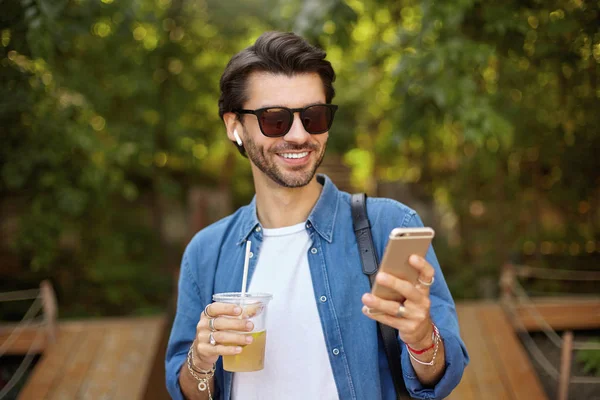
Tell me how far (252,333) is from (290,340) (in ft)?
0.74

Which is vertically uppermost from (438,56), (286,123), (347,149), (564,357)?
(438,56)

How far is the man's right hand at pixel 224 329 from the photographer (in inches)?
68.7

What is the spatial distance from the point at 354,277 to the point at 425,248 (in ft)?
1.77

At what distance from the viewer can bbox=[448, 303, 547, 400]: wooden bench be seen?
518 cm

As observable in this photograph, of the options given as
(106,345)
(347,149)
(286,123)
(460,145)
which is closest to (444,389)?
(286,123)

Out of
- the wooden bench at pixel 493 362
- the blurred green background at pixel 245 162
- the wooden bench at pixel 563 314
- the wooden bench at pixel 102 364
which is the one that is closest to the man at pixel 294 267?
the blurred green background at pixel 245 162

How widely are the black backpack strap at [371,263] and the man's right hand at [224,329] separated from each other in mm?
447

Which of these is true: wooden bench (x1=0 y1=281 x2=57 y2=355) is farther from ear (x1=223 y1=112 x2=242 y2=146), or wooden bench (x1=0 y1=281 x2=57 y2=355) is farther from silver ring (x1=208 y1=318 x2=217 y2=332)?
silver ring (x1=208 y1=318 x2=217 y2=332)

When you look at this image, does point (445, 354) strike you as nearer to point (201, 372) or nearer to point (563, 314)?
point (201, 372)

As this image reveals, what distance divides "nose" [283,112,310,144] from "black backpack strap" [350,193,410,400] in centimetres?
30

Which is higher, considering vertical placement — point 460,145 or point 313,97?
point 313,97

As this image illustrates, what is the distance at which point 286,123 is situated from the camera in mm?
2072

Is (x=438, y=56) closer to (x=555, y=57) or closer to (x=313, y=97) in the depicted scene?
(x=555, y=57)

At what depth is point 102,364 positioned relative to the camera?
5.89 m
